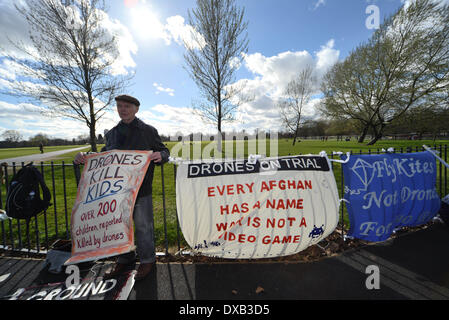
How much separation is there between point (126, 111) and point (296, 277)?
3380mm

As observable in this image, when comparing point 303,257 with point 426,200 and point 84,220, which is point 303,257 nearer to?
point 426,200

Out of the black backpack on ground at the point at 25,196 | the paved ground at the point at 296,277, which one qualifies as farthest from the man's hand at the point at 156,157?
the black backpack on ground at the point at 25,196

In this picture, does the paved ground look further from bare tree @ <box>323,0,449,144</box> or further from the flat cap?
bare tree @ <box>323,0,449,144</box>

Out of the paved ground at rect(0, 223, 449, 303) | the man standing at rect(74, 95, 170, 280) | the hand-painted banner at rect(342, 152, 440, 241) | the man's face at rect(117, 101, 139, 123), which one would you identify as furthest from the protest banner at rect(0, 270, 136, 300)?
the hand-painted banner at rect(342, 152, 440, 241)

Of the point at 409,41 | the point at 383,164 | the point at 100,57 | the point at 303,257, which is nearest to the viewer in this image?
the point at 303,257

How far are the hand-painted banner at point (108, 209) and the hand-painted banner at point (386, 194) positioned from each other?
337 cm

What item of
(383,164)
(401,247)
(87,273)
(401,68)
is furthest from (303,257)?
(401,68)

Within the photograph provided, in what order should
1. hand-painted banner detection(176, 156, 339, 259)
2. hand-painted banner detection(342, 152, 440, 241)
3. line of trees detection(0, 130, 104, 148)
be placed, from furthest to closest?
line of trees detection(0, 130, 104, 148) < hand-painted banner detection(342, 152, 440, 241) < hand-painted banner detection(176, 156, 339, 259)

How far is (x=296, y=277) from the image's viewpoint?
2420mm

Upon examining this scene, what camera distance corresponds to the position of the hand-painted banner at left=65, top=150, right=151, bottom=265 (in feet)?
8.30

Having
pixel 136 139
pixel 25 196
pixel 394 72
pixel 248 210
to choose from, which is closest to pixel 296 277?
pixel 248 210

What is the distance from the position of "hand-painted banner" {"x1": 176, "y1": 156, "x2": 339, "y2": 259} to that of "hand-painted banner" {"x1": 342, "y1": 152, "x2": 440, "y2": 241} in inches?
26.3

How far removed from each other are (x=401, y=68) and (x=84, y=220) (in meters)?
28.6
